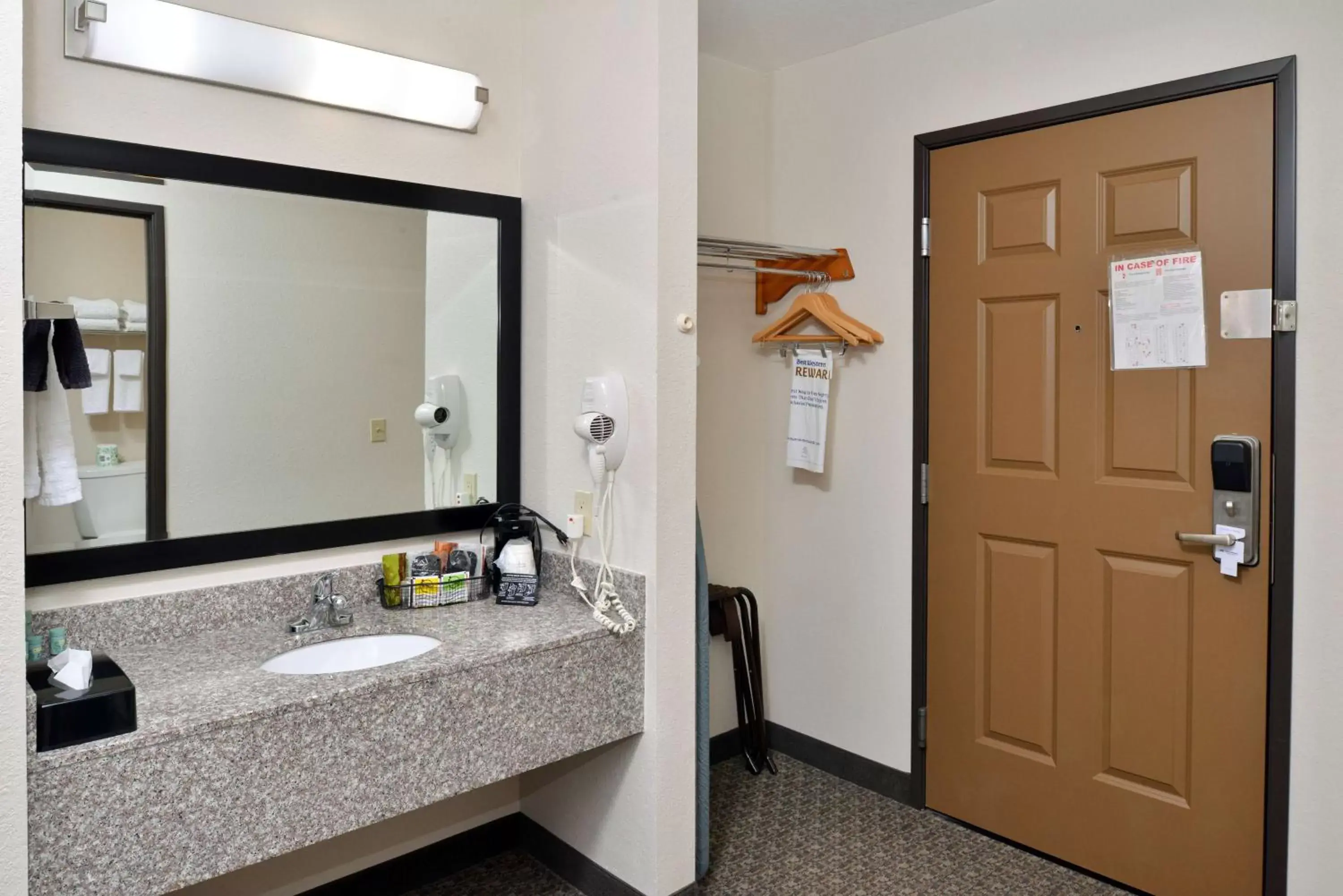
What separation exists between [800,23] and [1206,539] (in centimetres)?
180

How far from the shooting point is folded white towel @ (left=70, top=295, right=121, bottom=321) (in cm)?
178

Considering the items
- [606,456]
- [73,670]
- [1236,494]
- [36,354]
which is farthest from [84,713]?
[1236,494]

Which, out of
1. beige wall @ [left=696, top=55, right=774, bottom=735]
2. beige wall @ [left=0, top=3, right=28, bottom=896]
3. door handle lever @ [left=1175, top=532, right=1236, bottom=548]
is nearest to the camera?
beige wall @ [left=0, top=3, right=28, bottom=896]

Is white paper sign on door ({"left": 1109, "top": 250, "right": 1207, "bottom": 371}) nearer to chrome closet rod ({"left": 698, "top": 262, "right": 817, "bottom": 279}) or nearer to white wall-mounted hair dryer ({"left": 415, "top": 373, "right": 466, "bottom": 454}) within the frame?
chrome closet rod ({"left": 698, "top": 262, "right": 817, "bottom": 279})

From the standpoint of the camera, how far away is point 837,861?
248cm

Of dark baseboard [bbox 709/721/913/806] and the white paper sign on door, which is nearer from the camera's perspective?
the white paper sign on door

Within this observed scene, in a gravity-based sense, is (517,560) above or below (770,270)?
below

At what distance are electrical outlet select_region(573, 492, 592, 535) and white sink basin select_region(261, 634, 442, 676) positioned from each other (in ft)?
1.55

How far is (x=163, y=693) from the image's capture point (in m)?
1.58

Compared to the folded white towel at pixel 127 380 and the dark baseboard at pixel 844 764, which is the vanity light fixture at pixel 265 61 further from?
the dark baseboard at pixel 844 764

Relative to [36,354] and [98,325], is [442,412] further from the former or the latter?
[36,354]

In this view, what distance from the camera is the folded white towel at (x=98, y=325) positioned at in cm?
179

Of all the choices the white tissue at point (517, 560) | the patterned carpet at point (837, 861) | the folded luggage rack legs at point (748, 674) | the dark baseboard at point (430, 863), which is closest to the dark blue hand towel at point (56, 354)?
the white tissue at point (517, 560)

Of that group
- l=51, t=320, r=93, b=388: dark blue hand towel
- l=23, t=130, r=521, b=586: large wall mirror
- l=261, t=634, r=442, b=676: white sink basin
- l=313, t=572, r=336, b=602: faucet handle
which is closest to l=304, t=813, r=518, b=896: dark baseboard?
l=261, t=634, r=442, b=676: white sink basin
